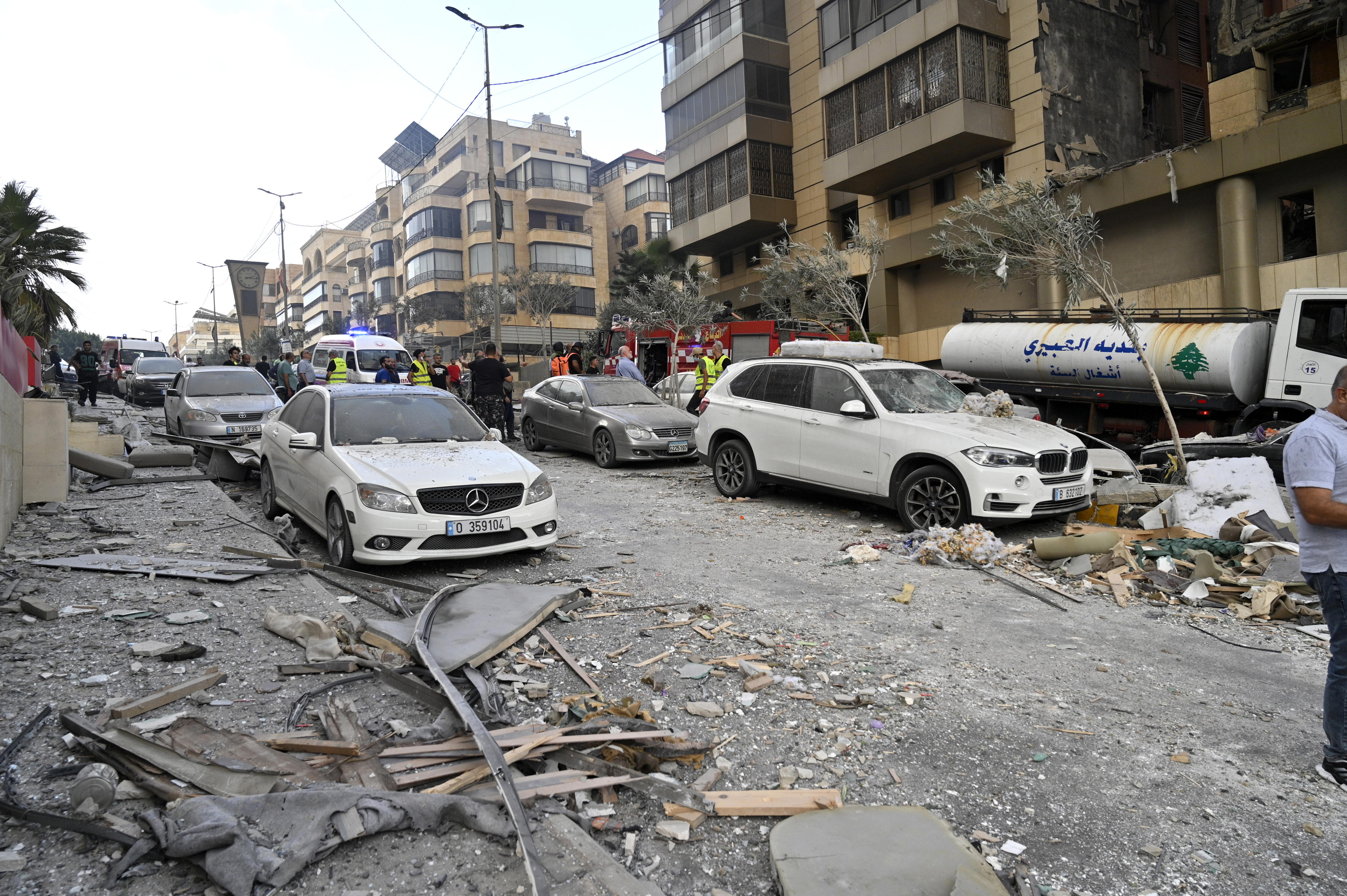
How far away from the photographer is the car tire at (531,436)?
15570 mm

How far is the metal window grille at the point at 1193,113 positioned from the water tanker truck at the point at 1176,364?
16.9 meters

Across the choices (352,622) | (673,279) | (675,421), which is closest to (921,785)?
(352,622)

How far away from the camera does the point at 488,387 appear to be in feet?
49.6

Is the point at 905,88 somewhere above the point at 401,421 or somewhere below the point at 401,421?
above

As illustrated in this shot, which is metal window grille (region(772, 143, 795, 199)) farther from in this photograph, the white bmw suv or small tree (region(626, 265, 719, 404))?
the white bmw suv

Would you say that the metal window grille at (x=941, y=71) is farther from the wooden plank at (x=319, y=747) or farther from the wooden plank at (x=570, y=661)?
the wooden plank at (x=319, y=747)

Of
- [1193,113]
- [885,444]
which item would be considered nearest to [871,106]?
[1193,113]

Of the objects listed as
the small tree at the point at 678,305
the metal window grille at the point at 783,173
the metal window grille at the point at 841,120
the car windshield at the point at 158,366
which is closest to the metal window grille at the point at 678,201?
the small tree at the point at 678,305

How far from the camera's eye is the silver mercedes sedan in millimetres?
13359

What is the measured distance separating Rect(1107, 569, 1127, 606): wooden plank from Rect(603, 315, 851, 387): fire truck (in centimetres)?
984

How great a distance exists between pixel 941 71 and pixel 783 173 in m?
8.42

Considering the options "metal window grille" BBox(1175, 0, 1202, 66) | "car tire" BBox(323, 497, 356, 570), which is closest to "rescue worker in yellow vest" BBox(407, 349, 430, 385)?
"car tire" BBox(323, 497, 356, 570)

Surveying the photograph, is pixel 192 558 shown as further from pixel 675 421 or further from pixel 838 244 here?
pixel 838 244

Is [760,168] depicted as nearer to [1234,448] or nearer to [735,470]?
[735,470]
